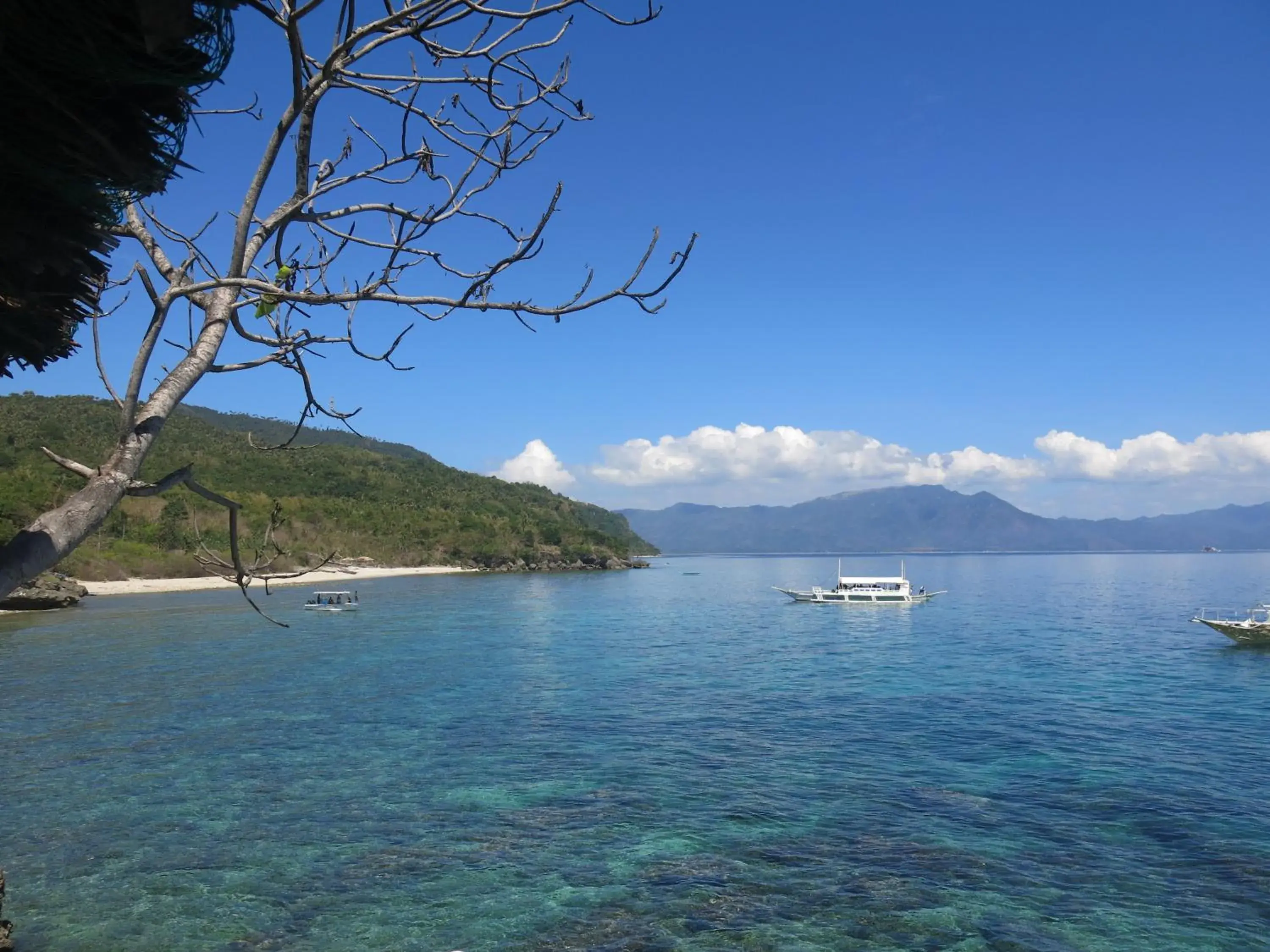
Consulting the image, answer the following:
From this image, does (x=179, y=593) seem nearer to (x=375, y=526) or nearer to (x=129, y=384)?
(x=375, y=526)

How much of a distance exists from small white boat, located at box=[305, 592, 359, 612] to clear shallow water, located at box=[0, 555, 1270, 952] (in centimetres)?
2228

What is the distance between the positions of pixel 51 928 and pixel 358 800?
6.19 metres

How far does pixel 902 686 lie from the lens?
32125 mm

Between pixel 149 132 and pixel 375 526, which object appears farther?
pixel 375 526

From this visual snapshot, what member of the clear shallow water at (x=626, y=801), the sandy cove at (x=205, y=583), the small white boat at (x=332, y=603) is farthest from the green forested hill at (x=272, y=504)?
the clear shallow water at (x=626, y=801)

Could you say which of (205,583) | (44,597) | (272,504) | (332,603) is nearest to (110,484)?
(332,603)

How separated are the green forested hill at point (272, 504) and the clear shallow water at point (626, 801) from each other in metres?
27.3

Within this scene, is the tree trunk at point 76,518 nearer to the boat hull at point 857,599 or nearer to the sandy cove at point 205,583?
the sandy cove at point 205,583

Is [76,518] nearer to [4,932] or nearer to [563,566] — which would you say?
[4,932]

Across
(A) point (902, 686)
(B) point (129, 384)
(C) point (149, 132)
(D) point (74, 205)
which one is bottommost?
(A) point (902, 686)

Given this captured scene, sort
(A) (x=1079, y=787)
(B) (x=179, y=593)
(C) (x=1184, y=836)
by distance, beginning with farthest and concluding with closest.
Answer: (B) (x=179, y=593) < (A) (x=1079, y=787) < (C) (x=1184, y=836)

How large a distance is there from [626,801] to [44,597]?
184 ft

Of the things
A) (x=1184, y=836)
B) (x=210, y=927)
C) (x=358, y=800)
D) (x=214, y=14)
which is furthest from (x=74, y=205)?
(x=1184, y=836)

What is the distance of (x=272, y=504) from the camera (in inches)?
2899
